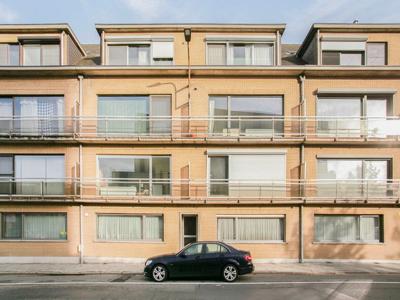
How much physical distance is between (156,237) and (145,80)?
802 centimetres

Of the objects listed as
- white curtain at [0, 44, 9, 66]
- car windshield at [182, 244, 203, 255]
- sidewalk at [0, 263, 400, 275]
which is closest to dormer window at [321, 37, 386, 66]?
sidewalk at [0, 263, 400, 275]

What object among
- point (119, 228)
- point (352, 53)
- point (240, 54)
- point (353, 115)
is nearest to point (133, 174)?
point (119, 228)

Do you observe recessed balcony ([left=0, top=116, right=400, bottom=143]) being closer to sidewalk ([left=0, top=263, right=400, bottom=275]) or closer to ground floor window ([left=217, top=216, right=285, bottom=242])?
ground floor window ([left=217, top=216, right=285, bottom=242])

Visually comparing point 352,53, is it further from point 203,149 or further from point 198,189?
point 198,189

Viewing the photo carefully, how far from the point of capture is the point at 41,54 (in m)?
18.1

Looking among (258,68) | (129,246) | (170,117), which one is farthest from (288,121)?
(129,246)

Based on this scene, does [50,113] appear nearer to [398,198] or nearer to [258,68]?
[258,68]

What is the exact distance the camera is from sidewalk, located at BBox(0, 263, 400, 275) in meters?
14.6

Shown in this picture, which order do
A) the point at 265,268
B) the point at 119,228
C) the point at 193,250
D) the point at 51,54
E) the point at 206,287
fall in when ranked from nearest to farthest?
the point at 206,287, the point at 193,250, the point at 265,268, the point at 119,228, the point at 51,54

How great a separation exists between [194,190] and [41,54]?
10946mm

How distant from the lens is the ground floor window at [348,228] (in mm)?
16856

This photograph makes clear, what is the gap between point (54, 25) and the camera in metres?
17.8

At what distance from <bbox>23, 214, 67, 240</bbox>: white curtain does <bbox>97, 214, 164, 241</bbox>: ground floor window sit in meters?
1.87

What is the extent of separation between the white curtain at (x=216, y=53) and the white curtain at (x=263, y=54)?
1717mm
